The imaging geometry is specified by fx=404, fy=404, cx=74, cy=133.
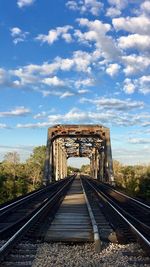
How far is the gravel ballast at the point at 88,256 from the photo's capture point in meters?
7.23

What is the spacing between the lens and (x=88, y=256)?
795 cm

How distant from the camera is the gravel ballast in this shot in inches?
285

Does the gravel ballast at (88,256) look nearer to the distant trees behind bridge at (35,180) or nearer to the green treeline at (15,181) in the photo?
the distant trees behind bridge at (35,180)

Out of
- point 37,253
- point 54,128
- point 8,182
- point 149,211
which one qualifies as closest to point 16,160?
point 8,182

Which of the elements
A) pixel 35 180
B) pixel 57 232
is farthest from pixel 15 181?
pixel 57 232

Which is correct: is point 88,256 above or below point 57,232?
below

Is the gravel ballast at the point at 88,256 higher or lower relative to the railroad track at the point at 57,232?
lower

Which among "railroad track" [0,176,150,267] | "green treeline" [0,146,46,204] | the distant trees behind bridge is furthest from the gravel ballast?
"green treeline" [0,146,46,204]

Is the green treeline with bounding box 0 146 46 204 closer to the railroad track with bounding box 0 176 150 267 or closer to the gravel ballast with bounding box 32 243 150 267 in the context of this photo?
the railroad track with bounding box 0 176 150 267

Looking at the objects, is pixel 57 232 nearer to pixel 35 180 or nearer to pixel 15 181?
pixel 15 181

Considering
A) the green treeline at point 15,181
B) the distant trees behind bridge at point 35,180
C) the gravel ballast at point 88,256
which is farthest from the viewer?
the green treeline at point 15,181

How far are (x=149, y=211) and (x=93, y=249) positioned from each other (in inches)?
303

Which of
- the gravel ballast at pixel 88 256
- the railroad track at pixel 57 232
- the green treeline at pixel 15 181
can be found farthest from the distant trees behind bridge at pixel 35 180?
the gravel ballast at pixel 88 256

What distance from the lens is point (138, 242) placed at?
9211 mm
